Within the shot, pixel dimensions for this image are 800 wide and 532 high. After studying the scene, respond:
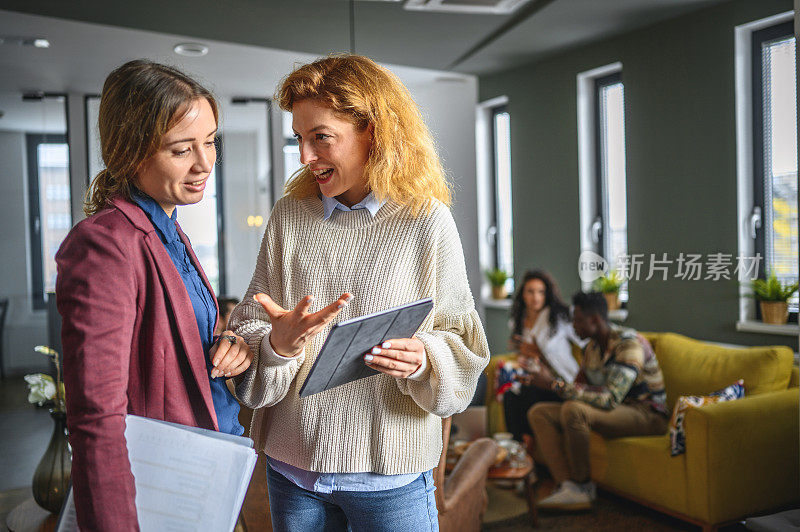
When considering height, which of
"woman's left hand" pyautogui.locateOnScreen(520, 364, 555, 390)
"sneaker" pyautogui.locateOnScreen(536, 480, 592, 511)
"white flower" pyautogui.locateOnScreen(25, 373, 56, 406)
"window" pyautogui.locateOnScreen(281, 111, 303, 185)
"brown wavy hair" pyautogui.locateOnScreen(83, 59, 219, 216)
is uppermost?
"window" pyautogui.locateOnScreen(281, 111, 303, 185)

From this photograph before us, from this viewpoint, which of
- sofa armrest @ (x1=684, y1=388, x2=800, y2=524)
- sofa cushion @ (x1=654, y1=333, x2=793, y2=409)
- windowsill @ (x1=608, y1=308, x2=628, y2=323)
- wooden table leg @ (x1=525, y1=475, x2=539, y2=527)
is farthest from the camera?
windowsill @ (x1=608, y1=308, x2=628, y2=323)

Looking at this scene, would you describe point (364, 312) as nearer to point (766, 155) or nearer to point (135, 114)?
point (135, 114)

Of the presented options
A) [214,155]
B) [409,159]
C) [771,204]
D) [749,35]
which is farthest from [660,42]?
[214,155]

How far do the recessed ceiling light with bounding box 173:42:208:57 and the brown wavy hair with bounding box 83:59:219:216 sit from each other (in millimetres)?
3687

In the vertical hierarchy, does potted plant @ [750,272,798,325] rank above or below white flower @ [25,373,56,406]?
above

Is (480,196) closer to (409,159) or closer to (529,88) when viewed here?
(529,88)

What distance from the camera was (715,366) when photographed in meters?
3.63

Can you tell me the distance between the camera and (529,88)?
19.6 feet

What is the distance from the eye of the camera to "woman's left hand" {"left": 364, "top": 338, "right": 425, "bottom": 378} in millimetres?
1084

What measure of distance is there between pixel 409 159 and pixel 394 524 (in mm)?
666

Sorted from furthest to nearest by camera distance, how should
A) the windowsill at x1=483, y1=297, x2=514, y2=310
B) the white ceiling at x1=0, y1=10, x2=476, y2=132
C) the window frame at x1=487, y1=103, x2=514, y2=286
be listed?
1. the window frame at x1=487, y1=103, x2=514, y2=286
2. the windowsill at x1=483, y1=297, x2=514, y2=310
3. the white ceiling at x1=0, y1=10, x2=476, y2=132

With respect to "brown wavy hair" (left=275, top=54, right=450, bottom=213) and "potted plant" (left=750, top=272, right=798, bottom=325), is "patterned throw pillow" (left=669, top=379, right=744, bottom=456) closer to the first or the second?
"potted plant" (left=750, top=272, right=798, bottom=325)

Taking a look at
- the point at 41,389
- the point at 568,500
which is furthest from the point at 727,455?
the point at 41,389

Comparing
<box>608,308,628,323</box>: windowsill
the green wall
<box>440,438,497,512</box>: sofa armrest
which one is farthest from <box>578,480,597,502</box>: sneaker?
<box>608,308,628,323</box>: windowsill
